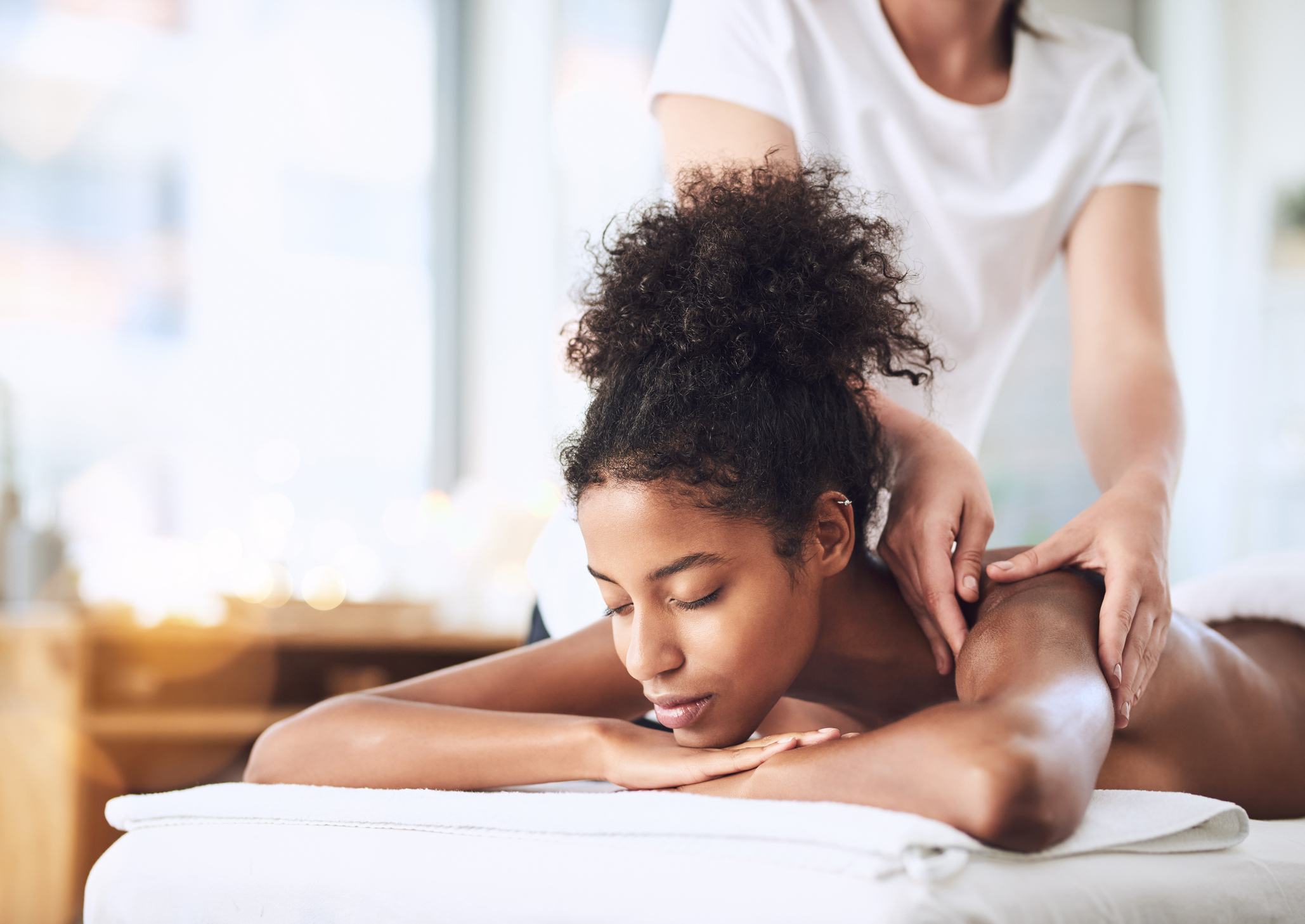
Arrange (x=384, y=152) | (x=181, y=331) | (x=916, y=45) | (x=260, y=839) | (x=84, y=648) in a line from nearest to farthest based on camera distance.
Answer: (x=260, y=839), (x=916, y=45), (x=84, y=648), (x=181, y=331), (x=384, y=152)

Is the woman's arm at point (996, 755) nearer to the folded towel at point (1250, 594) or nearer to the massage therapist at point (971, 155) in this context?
the massage therapist at point (971, 155)

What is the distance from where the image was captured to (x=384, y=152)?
12.2ft

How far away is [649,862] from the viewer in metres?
0.73

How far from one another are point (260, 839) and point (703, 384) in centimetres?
53

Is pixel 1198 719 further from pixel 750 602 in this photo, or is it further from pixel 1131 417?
pixel 750 602

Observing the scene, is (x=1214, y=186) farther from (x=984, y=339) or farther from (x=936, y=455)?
(x=936, y=455)

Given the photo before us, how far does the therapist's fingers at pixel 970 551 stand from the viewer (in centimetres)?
102

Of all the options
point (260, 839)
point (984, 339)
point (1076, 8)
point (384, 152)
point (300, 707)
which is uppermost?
point (1076, 8)

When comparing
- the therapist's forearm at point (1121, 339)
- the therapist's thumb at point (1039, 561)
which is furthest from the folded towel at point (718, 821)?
the therapist's forearm at point (1121, 339)

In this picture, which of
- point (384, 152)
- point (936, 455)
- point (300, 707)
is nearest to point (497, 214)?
point (384, 152)

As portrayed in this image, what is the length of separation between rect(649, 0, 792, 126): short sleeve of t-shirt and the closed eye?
2.17ft

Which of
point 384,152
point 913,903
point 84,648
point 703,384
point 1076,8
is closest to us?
point 913,903

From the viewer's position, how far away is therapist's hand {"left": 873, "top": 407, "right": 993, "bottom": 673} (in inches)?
40.2

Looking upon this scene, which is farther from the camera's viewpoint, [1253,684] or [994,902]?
[1253,684]
